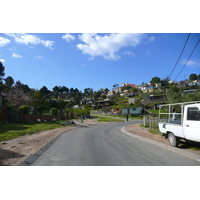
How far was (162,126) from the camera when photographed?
980 cm

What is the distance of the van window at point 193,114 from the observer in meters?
7.21

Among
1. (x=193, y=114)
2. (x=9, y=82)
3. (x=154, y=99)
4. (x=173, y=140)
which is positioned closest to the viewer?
(x=193, y=114)

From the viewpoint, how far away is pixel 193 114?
7453 mm

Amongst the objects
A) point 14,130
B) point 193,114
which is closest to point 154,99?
point 14,130

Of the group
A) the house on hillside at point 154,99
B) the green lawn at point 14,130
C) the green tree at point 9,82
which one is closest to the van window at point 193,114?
the green lawn at point 14,130

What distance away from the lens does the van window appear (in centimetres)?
721

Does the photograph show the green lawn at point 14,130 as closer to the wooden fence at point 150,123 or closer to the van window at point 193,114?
the van window at point 193,114

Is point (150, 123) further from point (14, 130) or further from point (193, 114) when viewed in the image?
point (14, 130)

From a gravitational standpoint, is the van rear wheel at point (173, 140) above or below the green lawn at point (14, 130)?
above

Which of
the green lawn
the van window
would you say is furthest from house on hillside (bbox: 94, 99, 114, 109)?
the van window

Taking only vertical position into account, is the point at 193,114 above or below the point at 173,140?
above
